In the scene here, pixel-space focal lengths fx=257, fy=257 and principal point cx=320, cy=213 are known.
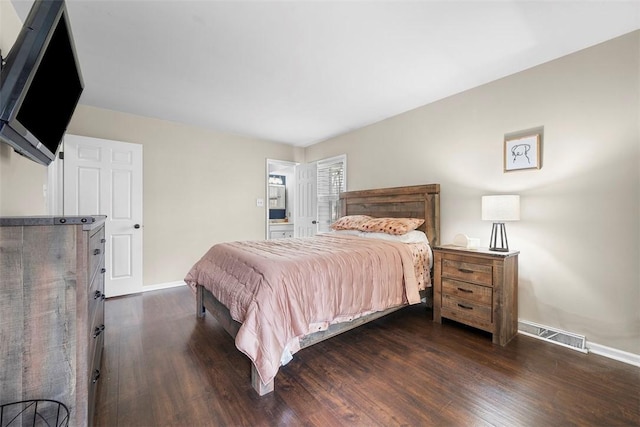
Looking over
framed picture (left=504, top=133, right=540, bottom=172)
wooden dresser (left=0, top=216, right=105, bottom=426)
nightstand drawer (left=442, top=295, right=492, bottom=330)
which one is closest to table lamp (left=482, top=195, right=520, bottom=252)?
framed picture (left=504, top=133, right=540, bottom=172)

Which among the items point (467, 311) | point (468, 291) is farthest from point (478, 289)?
point (467, 311)

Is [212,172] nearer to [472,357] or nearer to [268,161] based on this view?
[268,161]

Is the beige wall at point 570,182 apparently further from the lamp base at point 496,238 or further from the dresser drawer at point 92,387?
the dresser drawer at point 92,387

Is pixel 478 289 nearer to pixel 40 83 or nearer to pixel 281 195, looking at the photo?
pixel 40 83

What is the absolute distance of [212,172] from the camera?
14.2 feet

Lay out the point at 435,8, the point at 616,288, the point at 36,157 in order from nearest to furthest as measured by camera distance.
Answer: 1. the point at 36,157
2. the point at 435,8
3. the point at 616,288

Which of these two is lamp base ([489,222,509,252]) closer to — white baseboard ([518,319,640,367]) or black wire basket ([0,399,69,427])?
white baseboard ([518,319,640,367])

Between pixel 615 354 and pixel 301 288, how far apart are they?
99.3 inches

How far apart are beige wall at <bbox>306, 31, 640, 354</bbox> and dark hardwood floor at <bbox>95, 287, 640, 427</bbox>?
1.52ft

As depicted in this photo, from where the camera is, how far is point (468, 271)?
245cm

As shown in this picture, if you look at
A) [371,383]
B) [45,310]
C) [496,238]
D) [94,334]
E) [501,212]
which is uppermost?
[501,212]

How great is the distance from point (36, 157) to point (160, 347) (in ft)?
5.35

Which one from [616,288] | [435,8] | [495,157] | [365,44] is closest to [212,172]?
[365,44]

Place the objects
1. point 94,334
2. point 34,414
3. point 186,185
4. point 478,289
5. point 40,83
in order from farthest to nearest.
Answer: point 186,185 → point 478,289 → point 94,334 → point 40,83 → point 34,414
